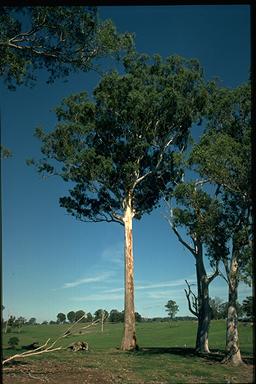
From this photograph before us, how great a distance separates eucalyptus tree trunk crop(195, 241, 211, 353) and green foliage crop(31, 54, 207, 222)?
450cm

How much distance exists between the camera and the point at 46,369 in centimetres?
1217

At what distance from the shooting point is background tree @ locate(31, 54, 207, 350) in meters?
22.6

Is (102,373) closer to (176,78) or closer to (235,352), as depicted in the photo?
(235,352)

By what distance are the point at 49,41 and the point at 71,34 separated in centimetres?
58

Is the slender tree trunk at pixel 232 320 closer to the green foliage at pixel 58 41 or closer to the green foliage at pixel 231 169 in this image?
the green foliage at pixel 231 169

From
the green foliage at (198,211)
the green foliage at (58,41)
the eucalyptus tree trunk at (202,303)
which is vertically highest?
the green foliage at (58,41)

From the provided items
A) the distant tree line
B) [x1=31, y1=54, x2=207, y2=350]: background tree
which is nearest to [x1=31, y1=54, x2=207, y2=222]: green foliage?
[x1=31, y1=54, x2=207, y2=350]: background tree

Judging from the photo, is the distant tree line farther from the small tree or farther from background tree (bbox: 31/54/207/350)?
the small tree

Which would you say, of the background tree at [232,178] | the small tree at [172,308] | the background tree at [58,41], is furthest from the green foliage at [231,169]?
the small tree at [172,308]

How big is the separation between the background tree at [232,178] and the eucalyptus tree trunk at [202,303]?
546 centimetres

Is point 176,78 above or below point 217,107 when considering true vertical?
above

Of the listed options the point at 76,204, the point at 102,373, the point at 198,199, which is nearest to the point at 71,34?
the point at 198,199

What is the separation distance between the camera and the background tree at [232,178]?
44.5ft

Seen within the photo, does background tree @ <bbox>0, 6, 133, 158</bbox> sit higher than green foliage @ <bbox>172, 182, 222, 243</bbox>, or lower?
higher
